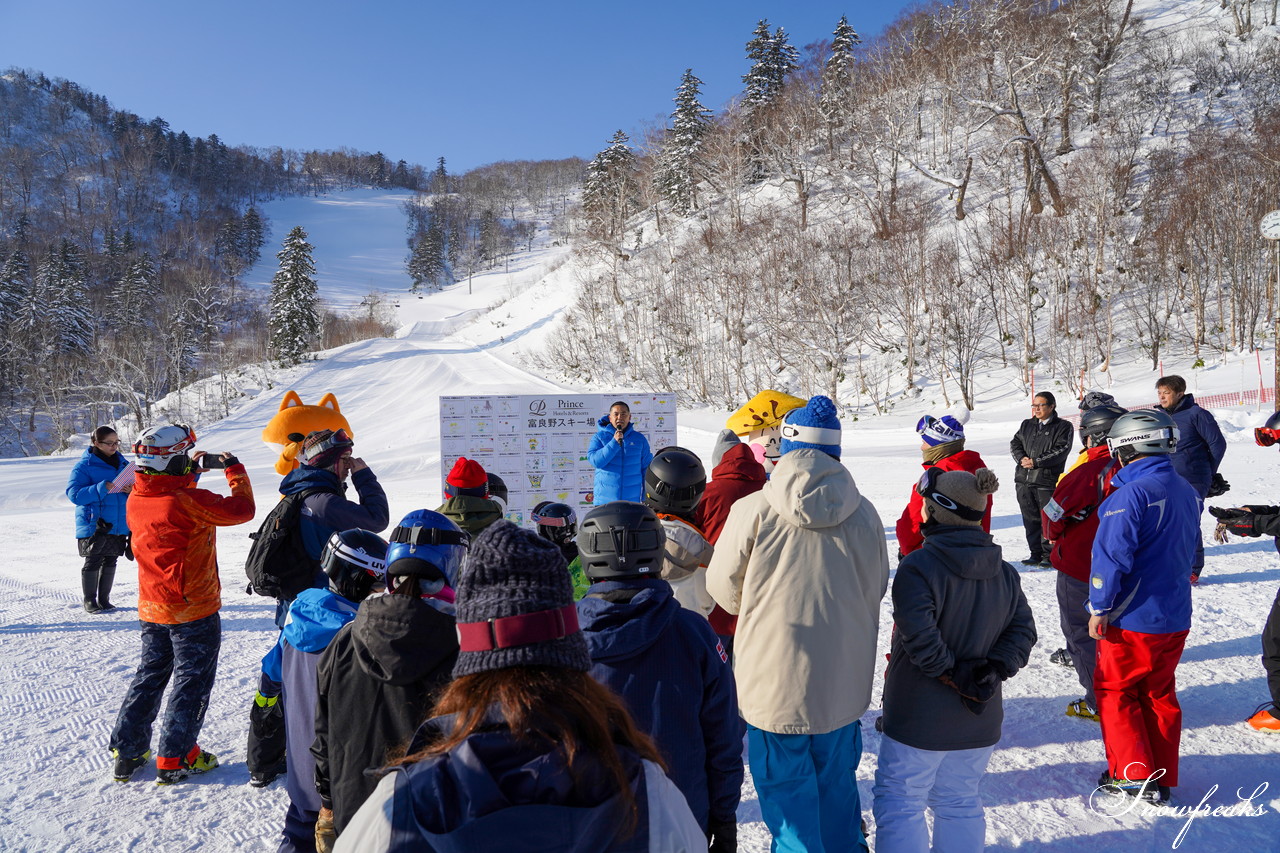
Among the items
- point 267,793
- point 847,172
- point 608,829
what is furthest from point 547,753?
point 847,172

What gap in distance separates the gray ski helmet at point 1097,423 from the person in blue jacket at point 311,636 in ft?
14.8

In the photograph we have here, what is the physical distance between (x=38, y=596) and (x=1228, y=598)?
38.0 feet

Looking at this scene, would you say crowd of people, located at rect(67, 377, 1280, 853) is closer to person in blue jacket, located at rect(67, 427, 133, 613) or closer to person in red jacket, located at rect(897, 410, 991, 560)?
person in red jacket, located at rect(897, 410, 991, 560)

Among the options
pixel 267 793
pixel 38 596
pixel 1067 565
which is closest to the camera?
pixel 267 793

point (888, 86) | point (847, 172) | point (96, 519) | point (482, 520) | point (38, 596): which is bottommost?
point (38, 596)

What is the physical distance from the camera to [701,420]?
23844 millimetres

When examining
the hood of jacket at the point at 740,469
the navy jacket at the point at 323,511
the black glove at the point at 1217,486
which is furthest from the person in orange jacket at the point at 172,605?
the black glove at the point at 1217,486

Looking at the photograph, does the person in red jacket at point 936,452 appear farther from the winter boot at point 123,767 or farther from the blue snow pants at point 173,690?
the winter boot at point 123,767

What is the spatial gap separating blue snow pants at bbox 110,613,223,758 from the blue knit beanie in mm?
3244

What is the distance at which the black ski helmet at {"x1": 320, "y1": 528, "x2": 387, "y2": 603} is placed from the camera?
234 centimetres

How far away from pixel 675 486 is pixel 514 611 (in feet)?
7.12

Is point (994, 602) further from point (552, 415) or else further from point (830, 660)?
point (552, 415)

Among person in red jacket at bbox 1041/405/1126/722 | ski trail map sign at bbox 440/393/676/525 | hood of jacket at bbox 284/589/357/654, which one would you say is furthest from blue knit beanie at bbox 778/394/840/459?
ski trail map sign at bbox 440/393/676/525

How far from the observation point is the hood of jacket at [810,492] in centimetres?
259
